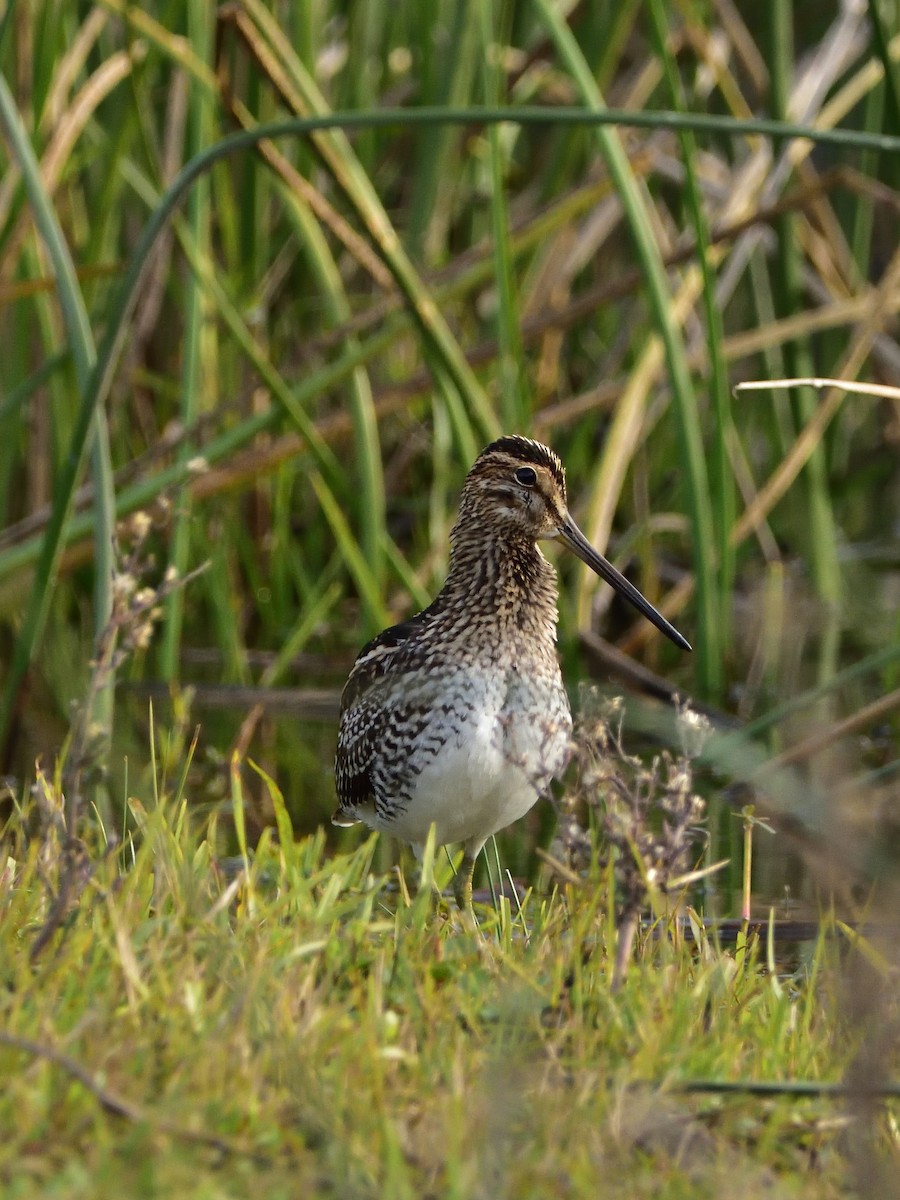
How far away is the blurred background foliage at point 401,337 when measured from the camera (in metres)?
5.25

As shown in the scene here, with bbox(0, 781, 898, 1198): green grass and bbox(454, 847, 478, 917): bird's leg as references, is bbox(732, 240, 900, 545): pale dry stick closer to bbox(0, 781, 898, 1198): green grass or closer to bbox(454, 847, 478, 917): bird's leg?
bbox(454, 847, 478, 917): bird's leg

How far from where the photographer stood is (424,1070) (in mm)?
2463

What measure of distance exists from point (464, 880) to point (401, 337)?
2112 mm

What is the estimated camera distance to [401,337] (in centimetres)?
548

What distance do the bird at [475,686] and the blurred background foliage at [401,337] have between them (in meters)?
0.88

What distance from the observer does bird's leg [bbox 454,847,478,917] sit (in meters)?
3.67

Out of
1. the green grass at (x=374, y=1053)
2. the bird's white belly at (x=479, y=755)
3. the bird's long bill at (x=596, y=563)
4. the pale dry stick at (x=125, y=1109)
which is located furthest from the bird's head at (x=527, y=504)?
the pale dry stick at (x=125, y=1109)

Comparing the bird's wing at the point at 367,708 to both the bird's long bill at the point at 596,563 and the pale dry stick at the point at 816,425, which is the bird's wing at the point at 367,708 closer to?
the bird's long bill at the point at 596,563

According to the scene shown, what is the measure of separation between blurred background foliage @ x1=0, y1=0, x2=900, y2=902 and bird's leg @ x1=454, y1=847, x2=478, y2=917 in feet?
3.06

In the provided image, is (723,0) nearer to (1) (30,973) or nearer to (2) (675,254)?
(2) (675,254)

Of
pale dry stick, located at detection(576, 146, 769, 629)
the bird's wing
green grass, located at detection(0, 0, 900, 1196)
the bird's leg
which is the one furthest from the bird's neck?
pale dry stick, located at detection(576, 146, 769, 629)

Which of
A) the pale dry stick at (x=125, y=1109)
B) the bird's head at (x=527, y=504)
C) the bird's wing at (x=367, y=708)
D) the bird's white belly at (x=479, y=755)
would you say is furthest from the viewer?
the bird's head at (x=527, y=504)

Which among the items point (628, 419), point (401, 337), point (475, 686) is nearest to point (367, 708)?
point (475, 686)

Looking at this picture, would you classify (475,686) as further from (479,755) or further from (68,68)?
(68,68)
